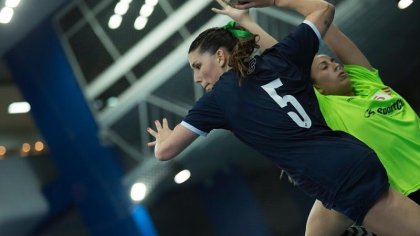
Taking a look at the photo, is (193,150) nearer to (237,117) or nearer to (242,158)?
(242,158)

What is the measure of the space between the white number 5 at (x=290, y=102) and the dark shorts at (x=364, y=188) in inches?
6.3

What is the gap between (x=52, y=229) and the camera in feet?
11.0

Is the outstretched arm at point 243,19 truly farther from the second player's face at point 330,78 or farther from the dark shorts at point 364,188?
Result: the dark shorts at point 364,188

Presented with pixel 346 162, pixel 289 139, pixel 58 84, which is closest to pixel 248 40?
pixel 289 139

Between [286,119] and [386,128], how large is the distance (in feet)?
1.31

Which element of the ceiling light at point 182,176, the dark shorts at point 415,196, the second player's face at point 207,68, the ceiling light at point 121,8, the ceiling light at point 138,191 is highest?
the ceiling light at point 121,8

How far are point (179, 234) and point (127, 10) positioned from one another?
1.20 meters

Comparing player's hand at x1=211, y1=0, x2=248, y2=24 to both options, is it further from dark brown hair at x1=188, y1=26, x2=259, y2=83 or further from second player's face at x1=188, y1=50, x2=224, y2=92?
second player's face at x1=188, y1=50, x2=224, y2=92

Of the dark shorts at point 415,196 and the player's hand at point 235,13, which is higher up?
the player's hand at point 235,13

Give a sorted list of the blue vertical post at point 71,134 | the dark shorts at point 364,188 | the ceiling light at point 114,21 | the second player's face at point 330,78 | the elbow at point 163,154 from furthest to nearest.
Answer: the ceiling light at point 114,21 < the blue vertical post at point 71,134 < the second player's face at point 330,78 < the elbow at point 163,154 < the dark shorts at point 364,188

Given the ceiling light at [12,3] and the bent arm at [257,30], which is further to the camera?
the ceiling light at [12,3]

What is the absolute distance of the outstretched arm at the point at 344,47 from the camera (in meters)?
1.97

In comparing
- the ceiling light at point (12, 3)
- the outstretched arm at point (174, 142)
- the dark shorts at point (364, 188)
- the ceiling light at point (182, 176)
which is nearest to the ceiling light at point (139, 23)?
the ceiling light at point (12, 3)

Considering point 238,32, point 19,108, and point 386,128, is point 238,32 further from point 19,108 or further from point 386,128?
point 19,108
